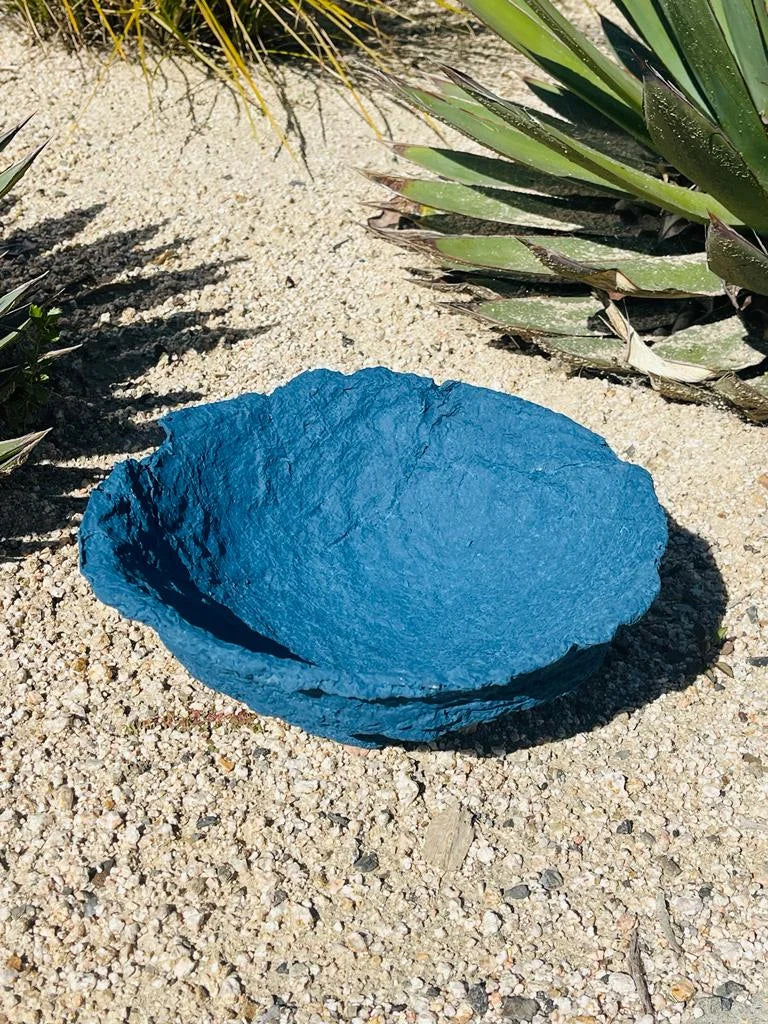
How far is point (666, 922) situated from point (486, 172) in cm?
222

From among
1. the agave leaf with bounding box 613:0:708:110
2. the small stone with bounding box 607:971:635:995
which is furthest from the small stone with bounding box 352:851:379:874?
the agave leaf with bounding box 613:0:708:110

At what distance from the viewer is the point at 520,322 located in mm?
3348

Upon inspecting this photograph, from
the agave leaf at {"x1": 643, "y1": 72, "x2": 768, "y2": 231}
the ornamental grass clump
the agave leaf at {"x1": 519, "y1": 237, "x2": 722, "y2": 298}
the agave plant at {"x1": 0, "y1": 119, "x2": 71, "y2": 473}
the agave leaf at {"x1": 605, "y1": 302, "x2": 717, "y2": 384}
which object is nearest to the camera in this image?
the agave leaf at {"x1": 643, "y1": 72, "x2": 768, "y2": 231}

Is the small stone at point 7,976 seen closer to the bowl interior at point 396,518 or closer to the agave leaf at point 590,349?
the bowl interior at point 396,518

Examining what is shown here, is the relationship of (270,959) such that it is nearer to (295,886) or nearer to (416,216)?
(295,886)

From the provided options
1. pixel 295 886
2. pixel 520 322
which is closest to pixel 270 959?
pixel 295 886

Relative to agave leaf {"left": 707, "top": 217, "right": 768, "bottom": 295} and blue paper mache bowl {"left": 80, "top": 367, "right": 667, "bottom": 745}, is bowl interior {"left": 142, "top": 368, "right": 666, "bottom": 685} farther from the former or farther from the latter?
agave leaf {"left": 707, "top": 217, "right": 768, "bottom": 295}

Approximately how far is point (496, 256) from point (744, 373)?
29.1 inches

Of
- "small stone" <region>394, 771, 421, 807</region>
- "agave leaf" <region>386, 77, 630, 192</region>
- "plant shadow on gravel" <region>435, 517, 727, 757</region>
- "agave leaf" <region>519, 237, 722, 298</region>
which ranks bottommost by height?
"plant shadow on gravel" <region>435, 517, 727, 757</region>

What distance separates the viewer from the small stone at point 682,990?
2051 mm

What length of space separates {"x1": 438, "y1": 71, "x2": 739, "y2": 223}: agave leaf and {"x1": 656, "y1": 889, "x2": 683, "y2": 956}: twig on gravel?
1.63 metres

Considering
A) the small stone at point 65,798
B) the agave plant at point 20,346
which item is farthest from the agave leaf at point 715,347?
the small stone at point 65,798

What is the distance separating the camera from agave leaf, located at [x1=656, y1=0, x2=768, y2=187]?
9.33 ft

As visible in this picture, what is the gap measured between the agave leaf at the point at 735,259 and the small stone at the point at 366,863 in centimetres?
150
